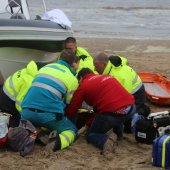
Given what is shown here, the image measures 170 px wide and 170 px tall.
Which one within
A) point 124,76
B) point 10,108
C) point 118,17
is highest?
point 118,17

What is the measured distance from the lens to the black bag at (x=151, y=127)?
6539 mm

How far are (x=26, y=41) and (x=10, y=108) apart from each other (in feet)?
7.93

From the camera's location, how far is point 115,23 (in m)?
21.6

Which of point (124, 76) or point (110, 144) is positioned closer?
point (110, 144)

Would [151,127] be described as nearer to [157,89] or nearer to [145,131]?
[145,131]

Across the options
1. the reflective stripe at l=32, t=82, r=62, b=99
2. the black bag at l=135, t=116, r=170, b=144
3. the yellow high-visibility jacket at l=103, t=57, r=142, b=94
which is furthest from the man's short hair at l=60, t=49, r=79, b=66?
the black bag at l=135, t=116, r=170, b=144

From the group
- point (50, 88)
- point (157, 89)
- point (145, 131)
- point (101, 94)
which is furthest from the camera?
point (157, 89)

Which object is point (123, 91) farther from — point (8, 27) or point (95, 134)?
point (8, 27)

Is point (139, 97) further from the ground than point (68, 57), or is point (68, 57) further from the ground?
point (68, 57)

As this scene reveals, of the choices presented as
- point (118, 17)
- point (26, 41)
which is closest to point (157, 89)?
point (26, 41)

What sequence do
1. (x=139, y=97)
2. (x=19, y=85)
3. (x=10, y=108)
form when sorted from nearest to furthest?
(x=19, y=85) < (x=10, y=108) < (x=139, y=97)

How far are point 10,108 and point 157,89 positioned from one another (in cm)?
308

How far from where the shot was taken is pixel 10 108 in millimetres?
7055

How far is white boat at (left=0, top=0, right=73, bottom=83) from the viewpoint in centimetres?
889
